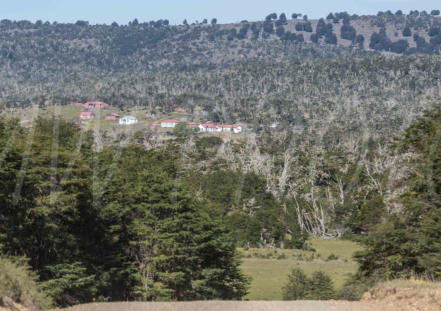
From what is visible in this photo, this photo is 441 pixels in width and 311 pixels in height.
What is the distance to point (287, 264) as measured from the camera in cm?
6981

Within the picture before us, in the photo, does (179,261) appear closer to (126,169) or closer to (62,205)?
(62,205)

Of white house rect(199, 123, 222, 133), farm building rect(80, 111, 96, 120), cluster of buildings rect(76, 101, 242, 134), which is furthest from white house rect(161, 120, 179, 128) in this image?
farm building rect(80, 111, 96, 120)

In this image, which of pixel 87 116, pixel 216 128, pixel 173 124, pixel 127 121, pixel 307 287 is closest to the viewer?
pixel 307 287

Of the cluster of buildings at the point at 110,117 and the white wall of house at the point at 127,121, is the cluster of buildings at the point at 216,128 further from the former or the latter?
the cluster of buildings at the point at 110,117

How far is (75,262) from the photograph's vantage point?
94.1ft

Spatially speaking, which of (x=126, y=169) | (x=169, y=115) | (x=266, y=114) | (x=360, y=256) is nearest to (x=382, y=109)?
(x=266, y=114)

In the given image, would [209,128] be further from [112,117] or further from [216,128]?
[112,117]

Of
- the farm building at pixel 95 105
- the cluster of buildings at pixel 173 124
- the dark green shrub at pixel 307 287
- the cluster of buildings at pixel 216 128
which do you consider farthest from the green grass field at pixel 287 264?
the farm building at pixel 95 105

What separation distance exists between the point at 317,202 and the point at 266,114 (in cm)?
8905

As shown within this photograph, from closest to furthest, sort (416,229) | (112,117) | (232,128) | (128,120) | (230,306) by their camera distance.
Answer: (230,306) → (416,229) → (232,128) → (128,120) → (112,117)

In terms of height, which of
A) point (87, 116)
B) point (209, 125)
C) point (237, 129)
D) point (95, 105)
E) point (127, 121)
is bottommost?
point (237, 129)

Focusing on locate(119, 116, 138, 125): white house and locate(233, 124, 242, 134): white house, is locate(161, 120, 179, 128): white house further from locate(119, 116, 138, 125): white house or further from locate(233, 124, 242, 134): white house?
locate(233, 124, 242, 134): white house

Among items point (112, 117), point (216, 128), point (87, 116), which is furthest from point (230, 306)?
point (112, 117)

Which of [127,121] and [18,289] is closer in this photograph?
[18,289]
